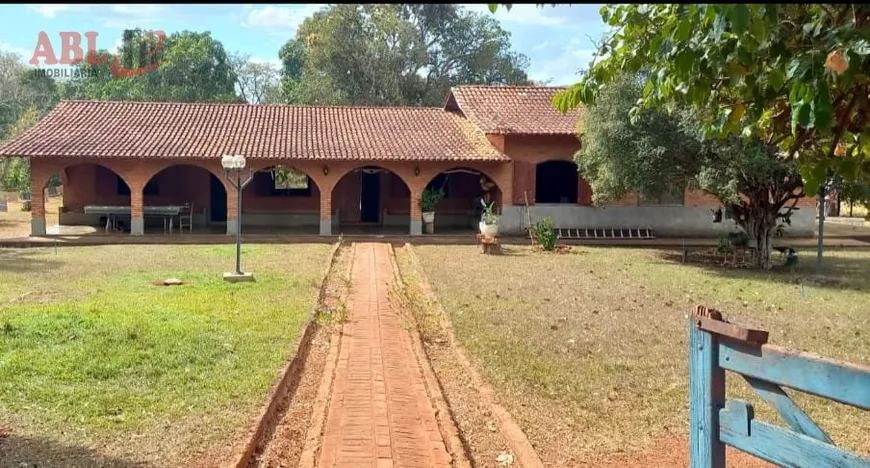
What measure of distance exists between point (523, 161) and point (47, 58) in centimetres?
2236

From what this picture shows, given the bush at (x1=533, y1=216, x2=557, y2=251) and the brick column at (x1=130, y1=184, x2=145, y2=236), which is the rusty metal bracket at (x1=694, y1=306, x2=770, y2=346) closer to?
the bush at (x1=533, y1=216, x2=557, y2=251)

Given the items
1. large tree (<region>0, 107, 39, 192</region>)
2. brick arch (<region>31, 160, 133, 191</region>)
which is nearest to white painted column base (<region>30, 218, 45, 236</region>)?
brick arch (<region>31, 160, 133, 191</region>)

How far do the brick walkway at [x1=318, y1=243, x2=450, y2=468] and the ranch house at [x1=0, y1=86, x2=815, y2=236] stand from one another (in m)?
12.5

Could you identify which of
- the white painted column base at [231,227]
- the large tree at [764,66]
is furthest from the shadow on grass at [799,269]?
the white painted column base at [231,227]

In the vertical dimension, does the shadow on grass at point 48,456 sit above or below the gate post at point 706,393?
below

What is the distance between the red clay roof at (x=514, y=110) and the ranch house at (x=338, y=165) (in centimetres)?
6

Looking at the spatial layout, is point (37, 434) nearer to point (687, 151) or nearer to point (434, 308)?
point (434, 308)

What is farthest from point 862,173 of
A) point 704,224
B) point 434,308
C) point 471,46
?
point 471,46

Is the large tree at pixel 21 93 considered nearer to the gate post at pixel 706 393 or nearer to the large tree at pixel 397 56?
the large tree at pixel 397 56

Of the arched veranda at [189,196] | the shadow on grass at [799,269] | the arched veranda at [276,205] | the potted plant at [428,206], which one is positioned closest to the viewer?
the shadow on grass at [799,269]

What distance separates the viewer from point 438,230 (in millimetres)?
24203

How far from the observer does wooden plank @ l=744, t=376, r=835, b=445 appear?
2891 millimetres

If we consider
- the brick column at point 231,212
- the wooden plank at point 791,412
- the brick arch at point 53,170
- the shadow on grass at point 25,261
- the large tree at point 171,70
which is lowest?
the shadow on grass at point 25,261

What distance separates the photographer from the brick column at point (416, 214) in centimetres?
2245
